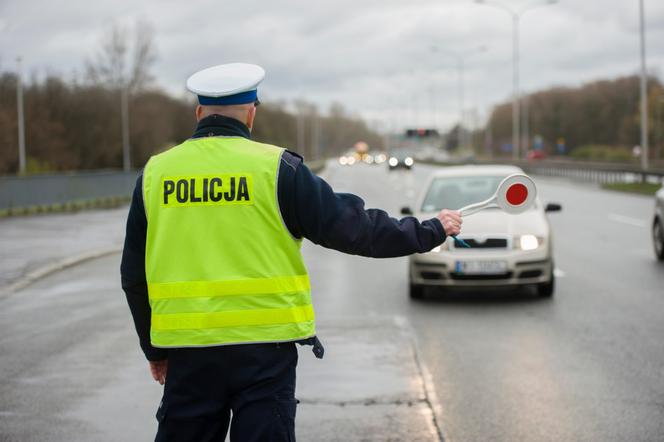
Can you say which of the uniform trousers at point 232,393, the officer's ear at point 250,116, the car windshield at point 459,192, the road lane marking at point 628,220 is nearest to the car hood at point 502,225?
the car windshield at point 459,192

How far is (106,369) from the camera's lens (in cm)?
816

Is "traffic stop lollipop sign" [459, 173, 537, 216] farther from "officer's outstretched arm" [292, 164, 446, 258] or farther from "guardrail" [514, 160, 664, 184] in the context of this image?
"guardrail" [514, 160, 664, 184]

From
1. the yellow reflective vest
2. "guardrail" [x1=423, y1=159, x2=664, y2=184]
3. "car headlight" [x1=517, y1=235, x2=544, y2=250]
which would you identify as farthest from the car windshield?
"guardrail" [x1=423, y1=159, x2=664, y2=184]

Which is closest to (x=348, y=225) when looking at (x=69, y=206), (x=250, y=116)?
(x=250, y=116)

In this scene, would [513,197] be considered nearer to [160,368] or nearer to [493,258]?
[160,368]

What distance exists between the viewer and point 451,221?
3598mm

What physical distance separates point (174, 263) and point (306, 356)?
531cm

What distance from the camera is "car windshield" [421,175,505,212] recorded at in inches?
501

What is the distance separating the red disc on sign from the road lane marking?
2013 cm

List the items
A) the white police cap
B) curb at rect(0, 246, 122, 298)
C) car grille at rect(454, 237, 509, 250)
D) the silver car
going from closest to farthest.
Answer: the white police cap < car grille at rect(454, 237, 509, 250) < curb at rect(0, 246, 122, 298) < the silver car

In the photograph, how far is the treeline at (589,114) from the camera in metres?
119

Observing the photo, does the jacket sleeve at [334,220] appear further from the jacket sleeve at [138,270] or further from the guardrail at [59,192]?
the guardrail at [59,192]

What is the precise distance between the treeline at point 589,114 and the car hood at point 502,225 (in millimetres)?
101708

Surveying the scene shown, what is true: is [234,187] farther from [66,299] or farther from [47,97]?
[47,97]
